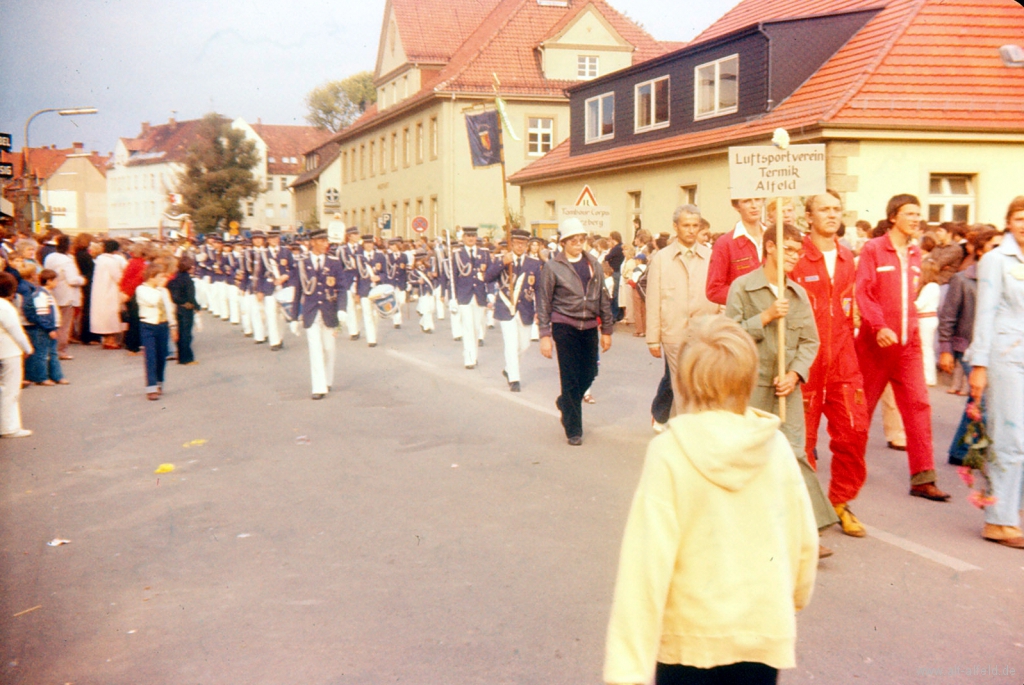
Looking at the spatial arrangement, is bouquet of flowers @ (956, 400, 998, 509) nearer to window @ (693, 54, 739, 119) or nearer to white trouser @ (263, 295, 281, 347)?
white trouser @ (263, 295, 281, 347)

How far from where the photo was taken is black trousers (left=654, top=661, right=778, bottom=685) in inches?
113

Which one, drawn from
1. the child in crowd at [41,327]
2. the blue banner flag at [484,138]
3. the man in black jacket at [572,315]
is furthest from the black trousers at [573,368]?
the blue banner flag at [484,138]

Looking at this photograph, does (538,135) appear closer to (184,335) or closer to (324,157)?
(184,335)

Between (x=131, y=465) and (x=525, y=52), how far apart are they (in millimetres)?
41779

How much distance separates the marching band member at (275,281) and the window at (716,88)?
11169 millimetres

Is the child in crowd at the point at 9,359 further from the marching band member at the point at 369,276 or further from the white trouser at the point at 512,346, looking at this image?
the marching band member at the point at 369,276

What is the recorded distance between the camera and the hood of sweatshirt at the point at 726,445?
2.72m

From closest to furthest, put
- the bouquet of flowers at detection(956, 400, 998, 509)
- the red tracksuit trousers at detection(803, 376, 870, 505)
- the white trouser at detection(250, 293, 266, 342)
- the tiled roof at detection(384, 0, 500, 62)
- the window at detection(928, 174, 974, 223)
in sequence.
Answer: the bouquet of flowers at detection(956, 400, 998, 509) < the red tracksuit trousers at detection(803, 376, 870, 505) < the white trouser at detection(250, 293, 266, 342) < the window at detection(928, 174, 974, 223) < the tiled roof at detection(384, 0, 500, 62)

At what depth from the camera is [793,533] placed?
293 centimetres

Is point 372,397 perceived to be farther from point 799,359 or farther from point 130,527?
point 799,359

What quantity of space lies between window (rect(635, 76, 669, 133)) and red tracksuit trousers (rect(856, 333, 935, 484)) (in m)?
21.5

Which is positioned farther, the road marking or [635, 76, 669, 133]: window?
[635, 76, 669, 133]: window

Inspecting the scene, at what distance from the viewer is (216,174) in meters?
83.4

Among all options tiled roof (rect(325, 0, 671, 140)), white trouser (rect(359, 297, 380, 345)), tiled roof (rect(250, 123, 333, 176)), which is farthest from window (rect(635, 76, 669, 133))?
tiled roof (rect(250, 123, 333, 176))
